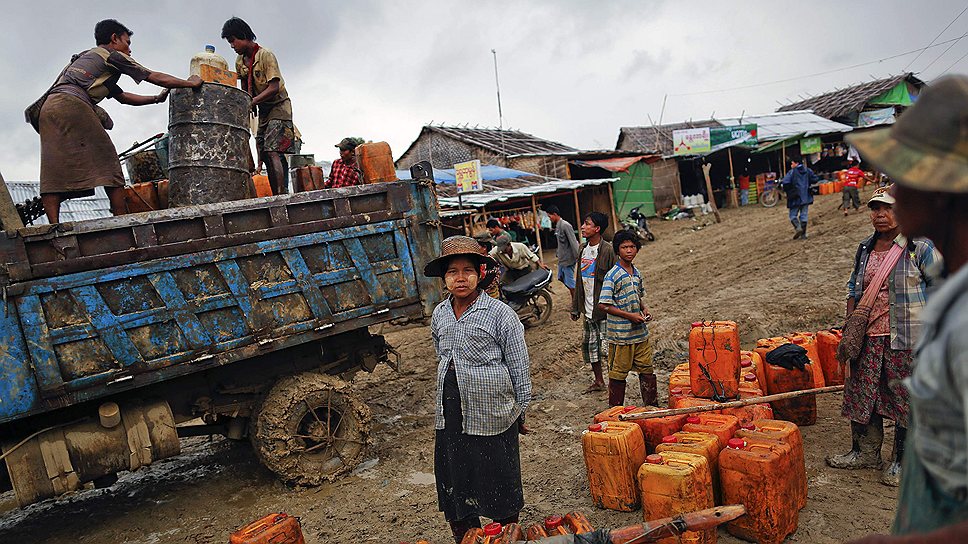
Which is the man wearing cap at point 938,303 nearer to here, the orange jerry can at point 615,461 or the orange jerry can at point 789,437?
the orange jerry can at point 789,437

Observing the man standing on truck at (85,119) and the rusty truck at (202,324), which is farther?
A: the man standing on truck at (85,119)

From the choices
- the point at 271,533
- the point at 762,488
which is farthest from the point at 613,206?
the point at 271,533

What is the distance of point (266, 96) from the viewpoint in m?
5.60

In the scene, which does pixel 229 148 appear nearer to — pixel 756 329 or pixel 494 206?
pixel 756 329

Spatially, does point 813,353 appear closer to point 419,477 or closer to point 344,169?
point 419,477

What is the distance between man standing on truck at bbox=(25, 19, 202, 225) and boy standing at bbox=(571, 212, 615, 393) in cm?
380

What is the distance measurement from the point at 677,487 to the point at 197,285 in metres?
3.51

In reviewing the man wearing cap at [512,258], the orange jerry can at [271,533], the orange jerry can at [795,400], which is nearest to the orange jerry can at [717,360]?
the orange jerry can at [795,400]

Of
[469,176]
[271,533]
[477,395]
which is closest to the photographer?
[271,533]

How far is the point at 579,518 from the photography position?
268cm

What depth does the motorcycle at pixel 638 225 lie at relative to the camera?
1822 cm

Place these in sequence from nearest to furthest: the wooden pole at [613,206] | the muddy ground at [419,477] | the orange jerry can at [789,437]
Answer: the orange jerry can at [789,437], the muddy ground at [419,477], the wooden pole at [613,206]

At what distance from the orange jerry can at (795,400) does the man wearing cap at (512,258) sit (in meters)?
4.81

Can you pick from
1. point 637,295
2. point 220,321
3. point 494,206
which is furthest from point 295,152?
point 494,206
